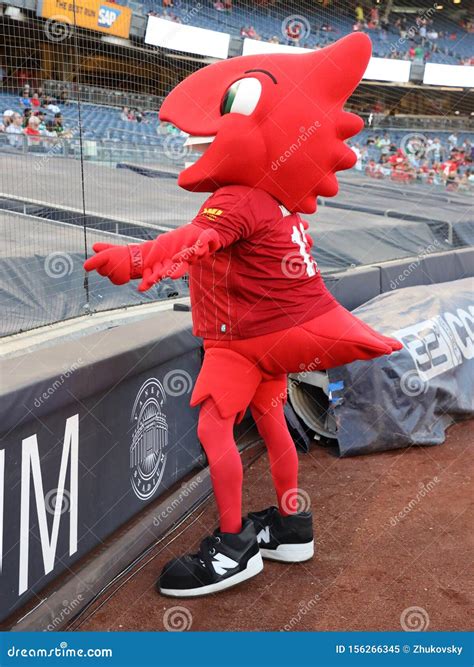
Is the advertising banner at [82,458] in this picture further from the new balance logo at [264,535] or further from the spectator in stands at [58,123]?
the spectator in stands at [58,123]

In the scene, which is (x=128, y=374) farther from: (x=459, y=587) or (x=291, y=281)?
(x=459, y=587)

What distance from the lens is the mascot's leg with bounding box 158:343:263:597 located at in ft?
7.91

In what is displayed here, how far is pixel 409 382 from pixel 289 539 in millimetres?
1400

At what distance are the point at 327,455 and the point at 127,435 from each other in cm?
137

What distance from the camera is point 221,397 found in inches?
97.2

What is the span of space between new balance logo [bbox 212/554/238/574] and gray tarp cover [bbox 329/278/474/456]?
4.39 ft

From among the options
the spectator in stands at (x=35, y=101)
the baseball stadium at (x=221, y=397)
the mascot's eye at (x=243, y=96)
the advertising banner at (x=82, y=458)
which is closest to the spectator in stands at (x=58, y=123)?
the spectator in stands at (x=35, y=101)

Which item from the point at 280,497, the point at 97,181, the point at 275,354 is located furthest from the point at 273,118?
the point at 97,181

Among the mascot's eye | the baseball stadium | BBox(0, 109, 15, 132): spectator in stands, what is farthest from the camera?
BBox(0, 109, 15, 132): spectator in stands

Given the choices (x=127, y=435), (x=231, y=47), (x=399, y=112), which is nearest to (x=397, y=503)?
(x=127, y=435)

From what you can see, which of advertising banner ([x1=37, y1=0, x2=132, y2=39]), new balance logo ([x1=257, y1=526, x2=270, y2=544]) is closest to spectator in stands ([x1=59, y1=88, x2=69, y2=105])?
advertising banner ([x1=37, y1=0, x2=132, y2=39])

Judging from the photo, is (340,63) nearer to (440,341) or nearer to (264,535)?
(264,535)

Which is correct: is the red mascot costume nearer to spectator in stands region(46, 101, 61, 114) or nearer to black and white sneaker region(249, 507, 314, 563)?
black and white sneaker region(249, 507, 314, 563)

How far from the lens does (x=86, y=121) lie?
561 cm
